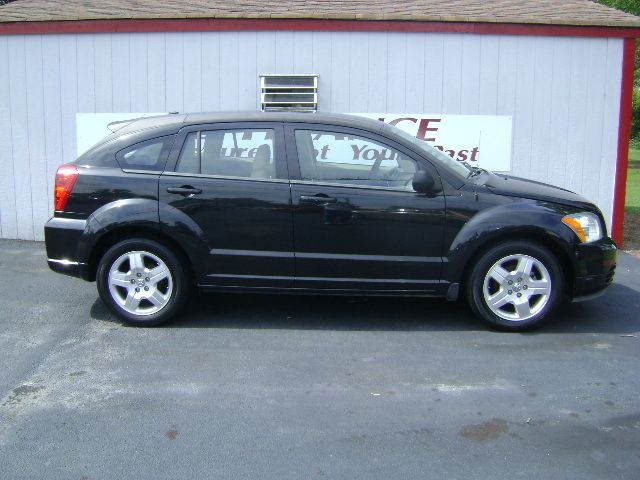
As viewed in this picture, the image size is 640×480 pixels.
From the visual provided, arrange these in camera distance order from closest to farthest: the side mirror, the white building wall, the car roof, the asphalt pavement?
the asphalt pavement → the side mirror → the car roof → the white building wall

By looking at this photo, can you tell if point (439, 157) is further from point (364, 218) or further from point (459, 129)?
point (459, 129)

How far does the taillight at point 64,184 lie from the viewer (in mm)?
6035

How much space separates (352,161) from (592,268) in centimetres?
204

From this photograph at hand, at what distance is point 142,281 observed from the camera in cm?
606

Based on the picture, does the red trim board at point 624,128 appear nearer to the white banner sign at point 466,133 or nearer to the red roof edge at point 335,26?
the red roof edge at point 335,26

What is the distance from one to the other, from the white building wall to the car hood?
9.74ft

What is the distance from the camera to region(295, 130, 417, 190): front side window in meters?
5.99

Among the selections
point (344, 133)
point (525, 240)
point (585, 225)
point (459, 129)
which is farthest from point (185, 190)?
point (459, 129)

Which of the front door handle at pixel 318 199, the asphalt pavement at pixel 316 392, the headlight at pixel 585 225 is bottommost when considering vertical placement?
the asphalt pavement at pixel 316 392

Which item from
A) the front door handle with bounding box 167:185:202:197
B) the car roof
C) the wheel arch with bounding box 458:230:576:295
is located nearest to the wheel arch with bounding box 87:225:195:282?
the front door handle with bounding box 167:185:202:197

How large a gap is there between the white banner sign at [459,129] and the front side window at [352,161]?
3141 millimetres

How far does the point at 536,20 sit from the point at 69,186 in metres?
5.71

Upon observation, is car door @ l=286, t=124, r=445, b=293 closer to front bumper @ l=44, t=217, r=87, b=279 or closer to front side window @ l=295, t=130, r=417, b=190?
front side window @ l=295, t=130, r=417, b=190

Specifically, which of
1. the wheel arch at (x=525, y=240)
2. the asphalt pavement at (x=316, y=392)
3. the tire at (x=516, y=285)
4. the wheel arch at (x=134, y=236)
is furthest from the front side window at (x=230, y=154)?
the tire at (x=516, y=285)
